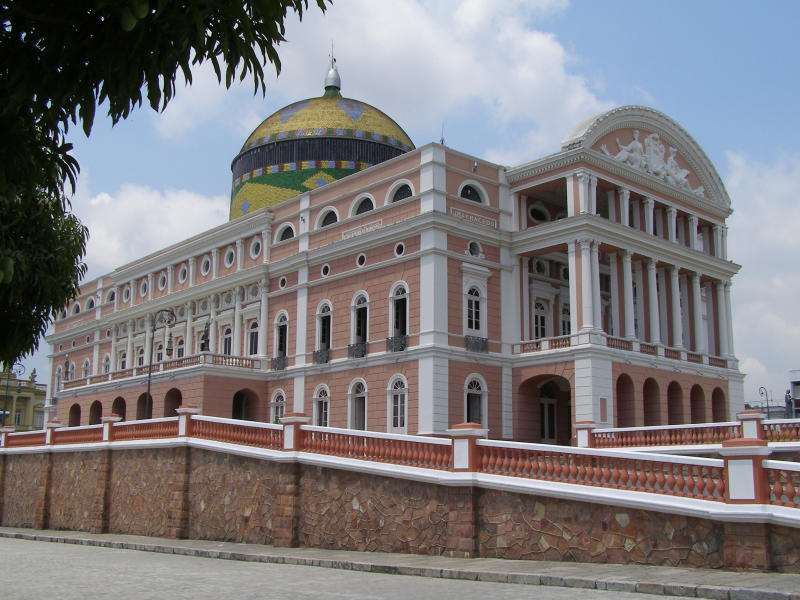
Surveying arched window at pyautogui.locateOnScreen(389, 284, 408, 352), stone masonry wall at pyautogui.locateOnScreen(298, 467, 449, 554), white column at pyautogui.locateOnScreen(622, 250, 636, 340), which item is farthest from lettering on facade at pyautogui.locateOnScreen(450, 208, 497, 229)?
stone masonry wall at pyautogui.locateOnScreen(298, 467, 449, 554)

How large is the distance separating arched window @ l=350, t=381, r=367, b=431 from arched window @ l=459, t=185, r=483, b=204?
744cm

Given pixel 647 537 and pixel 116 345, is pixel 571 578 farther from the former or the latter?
pixel 116 345

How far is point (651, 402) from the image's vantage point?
30828 mm

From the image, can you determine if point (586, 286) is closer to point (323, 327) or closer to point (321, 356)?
point (321, 356)

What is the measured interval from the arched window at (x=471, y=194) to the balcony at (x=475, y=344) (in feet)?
15.7

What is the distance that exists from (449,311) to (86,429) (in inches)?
461

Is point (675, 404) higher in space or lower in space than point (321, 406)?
higher

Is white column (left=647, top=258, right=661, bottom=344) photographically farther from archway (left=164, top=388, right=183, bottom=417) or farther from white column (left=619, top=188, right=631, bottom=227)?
archway (left=164, top=388, right=183, bottom=417)

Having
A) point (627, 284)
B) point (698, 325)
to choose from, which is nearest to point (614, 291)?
point (627, 284)

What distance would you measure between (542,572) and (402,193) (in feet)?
67.6

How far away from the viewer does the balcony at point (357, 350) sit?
31.0 meters

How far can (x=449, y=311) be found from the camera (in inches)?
1144

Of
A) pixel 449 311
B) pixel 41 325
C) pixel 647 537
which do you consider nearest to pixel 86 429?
pixel 449 311

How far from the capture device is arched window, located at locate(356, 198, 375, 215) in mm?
32219
